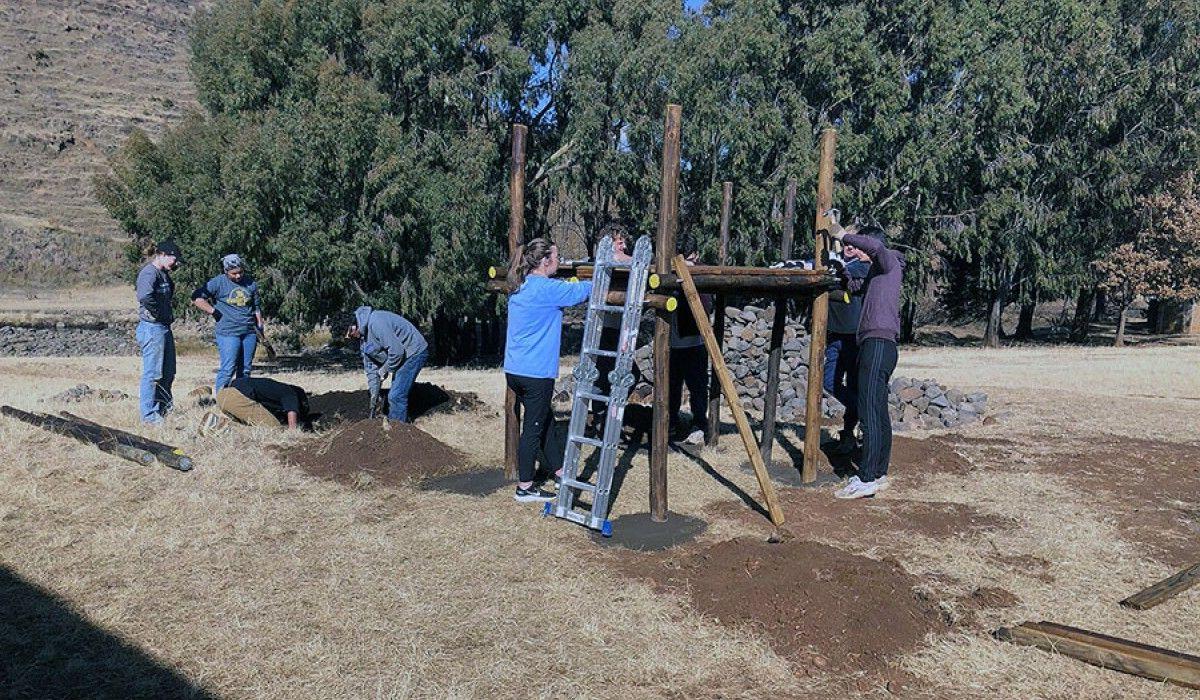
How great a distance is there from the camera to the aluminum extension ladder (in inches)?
233

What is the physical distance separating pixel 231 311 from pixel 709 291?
17.5ft

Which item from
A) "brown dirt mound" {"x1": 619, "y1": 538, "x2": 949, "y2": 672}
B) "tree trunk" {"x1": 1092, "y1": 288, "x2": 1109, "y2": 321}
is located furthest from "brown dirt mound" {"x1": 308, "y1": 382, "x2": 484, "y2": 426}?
"tree trunk" {"x1": 1092, "y1": 288, "x2": 1109, "y2": 321}

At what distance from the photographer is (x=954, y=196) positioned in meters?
24.6

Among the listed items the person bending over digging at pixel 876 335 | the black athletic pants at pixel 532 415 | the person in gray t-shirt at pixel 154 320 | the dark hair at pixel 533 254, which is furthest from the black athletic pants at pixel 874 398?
the person in gray t-shirt at pixel 154 320

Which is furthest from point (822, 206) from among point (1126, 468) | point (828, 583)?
point (1126, 468)

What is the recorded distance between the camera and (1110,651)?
13.2 feet

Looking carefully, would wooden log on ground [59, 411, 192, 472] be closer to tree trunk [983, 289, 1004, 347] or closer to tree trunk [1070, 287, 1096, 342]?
tree trunk [983, 289, 1004, 347]

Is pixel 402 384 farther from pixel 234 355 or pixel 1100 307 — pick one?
pixel 1100 307

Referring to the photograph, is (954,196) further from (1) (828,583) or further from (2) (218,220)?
(1) (828,583)

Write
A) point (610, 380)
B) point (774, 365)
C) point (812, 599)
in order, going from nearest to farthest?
1. point (812, 599)
2. point (610, 380)
3. point (774, 365)

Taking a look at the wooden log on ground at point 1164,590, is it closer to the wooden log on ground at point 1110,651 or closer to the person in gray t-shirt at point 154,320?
the wooden log on ground at point 1110,651

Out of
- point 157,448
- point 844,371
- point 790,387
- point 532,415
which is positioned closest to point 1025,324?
point 790,387

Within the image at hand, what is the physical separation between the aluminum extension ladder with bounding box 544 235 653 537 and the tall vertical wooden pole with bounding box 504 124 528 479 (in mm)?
1070

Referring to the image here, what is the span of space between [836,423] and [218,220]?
1268 cm
